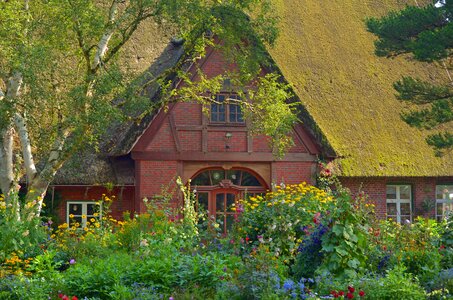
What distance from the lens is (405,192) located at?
79.9 ft

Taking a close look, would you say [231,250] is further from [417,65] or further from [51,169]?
[417,65]

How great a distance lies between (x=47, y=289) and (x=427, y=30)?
43.3 feet

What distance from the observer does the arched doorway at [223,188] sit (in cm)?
2134

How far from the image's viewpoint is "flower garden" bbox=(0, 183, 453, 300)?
928 centimetres

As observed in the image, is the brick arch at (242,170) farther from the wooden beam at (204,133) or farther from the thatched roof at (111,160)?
the thatched roof at (111,160)

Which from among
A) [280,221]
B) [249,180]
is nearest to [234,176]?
[249,180]

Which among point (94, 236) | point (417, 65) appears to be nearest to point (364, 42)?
point (417, 65)

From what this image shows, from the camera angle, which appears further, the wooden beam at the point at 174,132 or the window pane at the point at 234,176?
the window pane at the point at 234,176

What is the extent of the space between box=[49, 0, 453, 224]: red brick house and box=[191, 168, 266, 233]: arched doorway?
0.03 metres

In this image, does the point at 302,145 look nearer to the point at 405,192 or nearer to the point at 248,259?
the point at 405,192

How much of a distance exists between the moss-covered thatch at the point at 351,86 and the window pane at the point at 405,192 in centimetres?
102

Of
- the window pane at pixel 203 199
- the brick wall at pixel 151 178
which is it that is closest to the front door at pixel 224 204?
the window pane at pixel 203 199

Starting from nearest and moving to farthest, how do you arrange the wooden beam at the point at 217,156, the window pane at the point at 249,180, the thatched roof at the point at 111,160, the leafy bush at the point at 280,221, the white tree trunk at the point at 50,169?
the leafy bush at the point at 280,221 → the white tree trunk at the point at 50,169 → the thatched roof at the point at 111,160 → the wooden beam at the point at 217,156 → the window pane at the point at 249,180

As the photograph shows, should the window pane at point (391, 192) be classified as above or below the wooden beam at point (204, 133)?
below
